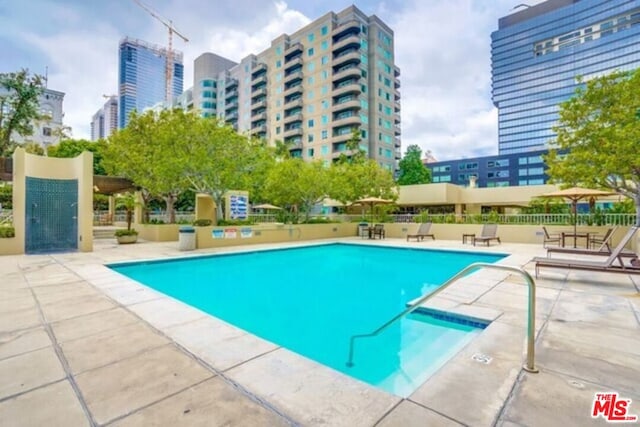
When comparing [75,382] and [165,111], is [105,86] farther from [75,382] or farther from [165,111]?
[75,382]

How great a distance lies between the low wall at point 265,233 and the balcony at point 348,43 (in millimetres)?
34627

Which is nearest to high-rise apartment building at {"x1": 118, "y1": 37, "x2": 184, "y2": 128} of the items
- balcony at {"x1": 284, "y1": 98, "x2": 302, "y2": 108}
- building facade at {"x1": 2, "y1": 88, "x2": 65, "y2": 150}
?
building facade at {"x1": 2, "y1": 88, "x2": 65, "y2": 150}

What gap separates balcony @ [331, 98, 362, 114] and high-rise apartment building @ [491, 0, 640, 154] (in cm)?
6907

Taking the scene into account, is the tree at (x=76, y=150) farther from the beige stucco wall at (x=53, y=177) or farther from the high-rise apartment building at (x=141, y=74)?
the high-rise apartment building at (x=141, y=74)

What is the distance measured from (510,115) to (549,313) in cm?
12929

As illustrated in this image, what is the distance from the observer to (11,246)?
1123 cm

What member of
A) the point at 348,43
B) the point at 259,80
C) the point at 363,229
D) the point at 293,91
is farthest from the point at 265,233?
the point at 259,80

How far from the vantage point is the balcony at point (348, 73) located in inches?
1754

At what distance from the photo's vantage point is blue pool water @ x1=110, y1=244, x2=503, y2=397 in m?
3.99

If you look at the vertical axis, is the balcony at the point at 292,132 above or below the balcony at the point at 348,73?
below

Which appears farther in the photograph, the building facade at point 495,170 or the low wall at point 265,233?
the building facade at point 495,170

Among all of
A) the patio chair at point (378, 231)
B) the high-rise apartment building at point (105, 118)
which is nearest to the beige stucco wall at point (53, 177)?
the patio chair at point (378, 231)

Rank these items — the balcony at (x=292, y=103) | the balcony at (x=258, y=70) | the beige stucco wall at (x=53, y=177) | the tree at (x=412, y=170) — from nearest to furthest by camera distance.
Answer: the beige stucco wall at (x=53, y=177) < the tree at (x=412, y=170) < the balcony at (x=292, y=103) < the balcony at (x=258, y=70)

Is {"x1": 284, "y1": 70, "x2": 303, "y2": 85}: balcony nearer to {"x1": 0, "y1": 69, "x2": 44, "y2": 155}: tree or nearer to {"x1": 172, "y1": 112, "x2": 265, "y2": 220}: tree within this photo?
{"x1": 172, "y1": 112, "x2": 265, "y2": 220}: tree
